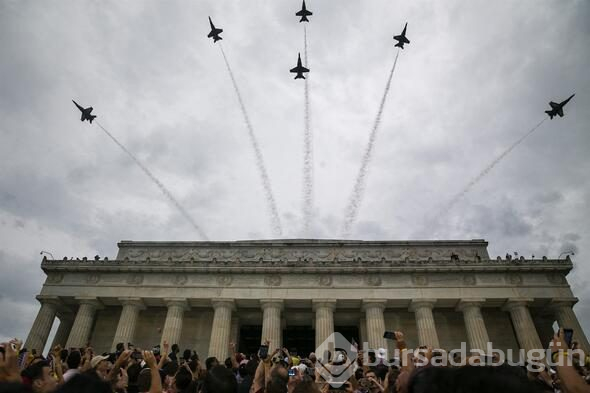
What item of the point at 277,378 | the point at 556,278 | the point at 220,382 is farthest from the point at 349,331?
the point at 220,382

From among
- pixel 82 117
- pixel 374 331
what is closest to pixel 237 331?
pixel 374 331

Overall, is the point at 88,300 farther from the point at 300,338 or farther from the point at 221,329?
the point at 300,338

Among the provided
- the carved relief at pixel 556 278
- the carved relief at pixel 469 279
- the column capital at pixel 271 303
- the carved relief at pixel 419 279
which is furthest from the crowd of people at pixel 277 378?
the carved relief at pixel 556 278

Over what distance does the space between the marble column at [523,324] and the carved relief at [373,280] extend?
12.8 meters

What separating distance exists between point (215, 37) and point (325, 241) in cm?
2689

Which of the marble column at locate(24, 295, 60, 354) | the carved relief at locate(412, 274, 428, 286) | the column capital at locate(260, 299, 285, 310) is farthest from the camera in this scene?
the carved relief at locate(412, 274, 428, 286)

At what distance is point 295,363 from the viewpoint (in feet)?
46.8

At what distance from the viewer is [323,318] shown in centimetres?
3659

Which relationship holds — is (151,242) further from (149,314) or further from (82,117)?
(82,117)

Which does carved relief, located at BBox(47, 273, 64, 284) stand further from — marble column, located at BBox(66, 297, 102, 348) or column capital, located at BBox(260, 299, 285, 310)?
column capital, located at BBox(260, 299, 285, 310)

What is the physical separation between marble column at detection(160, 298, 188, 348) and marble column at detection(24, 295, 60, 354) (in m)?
12.1

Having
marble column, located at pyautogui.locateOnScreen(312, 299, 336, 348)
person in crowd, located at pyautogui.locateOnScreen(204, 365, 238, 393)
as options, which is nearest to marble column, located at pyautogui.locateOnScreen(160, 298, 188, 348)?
marble column, located at pyautogui.locateOnScreen(312, 299, 336, 348)

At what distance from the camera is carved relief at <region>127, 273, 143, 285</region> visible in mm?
39781

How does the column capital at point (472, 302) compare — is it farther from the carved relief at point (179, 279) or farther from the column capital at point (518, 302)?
the carved relief at point (179, 279)
